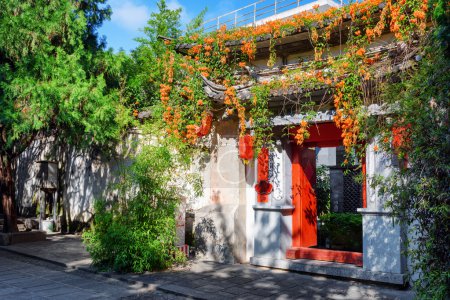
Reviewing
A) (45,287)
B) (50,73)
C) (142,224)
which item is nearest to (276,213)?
(142,224)

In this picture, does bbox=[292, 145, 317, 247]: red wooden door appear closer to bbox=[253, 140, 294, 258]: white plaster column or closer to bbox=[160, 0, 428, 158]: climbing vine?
bbox=[253, 140, 294, 258]: white plaster column

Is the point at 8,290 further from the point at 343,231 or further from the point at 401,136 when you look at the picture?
the point at 343,231

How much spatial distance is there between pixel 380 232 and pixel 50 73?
7794mm

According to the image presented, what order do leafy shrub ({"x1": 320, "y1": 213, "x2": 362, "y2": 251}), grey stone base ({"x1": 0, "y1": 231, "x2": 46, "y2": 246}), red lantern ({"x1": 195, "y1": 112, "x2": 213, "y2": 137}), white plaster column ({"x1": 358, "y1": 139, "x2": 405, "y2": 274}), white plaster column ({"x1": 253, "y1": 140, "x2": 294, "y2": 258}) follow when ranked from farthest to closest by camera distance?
grey stone base ({"x1": 0, "y1": 231, "x2": 46, "y2": 246}) → leafy shrub ({"x1": 320, "y1": 213, "x2": 362, "y2": 251}) → red lantern ({"x1": 195, "y1": 112, "x2": 213, "y2": 137}) → white plaster column ({"x1": 253, "y1": 140, "x2": 294, "y2": 258}) → white plaster column ({"x1": 358, "y1": 139, "x2": 405, "y2": 274})

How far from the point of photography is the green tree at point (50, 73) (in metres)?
9.66

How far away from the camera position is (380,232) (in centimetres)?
727

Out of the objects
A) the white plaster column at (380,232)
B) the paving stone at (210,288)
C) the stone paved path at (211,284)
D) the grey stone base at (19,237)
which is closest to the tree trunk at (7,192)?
the grey stone base at (19,237)

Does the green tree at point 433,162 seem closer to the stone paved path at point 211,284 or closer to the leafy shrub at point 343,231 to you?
the stone paved path at point 211,284

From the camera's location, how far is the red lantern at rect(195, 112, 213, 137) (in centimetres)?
954

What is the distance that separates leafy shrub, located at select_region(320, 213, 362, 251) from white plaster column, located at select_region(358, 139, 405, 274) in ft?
8.62

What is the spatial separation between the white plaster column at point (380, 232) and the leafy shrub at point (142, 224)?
3.59 m

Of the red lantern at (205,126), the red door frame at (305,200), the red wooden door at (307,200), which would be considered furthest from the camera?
the red lantern at (205,126)

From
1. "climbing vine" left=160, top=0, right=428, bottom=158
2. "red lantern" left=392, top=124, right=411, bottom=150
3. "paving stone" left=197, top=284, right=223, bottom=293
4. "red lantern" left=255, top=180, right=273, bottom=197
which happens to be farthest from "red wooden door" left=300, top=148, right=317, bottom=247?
"red lantern" left=392, top=124, right=411, bottom=150

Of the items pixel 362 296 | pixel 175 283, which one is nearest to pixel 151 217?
pixel 175 283
